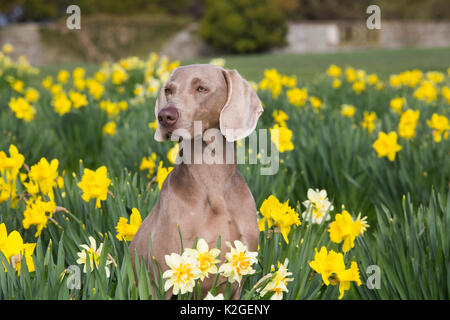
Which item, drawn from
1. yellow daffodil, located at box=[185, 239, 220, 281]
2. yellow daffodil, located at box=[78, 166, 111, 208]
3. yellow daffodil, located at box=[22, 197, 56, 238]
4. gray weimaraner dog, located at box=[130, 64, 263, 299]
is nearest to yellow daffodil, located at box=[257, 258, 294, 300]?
gray weimaraner dog, located at box=[130, 64, 263, 299]

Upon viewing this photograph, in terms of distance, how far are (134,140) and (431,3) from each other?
32.2 metres

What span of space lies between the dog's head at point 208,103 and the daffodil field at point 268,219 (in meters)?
0.27

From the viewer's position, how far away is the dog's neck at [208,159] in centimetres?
125

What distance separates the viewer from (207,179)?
1.25m

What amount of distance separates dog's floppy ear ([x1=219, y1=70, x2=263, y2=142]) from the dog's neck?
5 cm

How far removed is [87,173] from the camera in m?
1.66

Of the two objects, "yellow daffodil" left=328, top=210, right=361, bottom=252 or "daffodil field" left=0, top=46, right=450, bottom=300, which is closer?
"daffodil field" left=0, top=46, right=450, bottom=300

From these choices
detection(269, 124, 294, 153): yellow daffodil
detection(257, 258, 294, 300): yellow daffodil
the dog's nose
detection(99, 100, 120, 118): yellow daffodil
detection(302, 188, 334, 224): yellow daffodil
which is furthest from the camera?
detection(99, 100, 120, 118): yellow daffodil

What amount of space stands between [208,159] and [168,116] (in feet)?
0.55

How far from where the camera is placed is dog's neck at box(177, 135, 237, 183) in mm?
1254

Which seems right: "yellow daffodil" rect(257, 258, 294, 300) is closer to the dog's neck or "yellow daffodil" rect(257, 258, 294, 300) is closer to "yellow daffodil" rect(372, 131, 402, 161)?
the dog's neck

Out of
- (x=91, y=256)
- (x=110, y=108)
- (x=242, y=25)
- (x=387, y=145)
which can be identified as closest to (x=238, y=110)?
(x=91, y=256)
